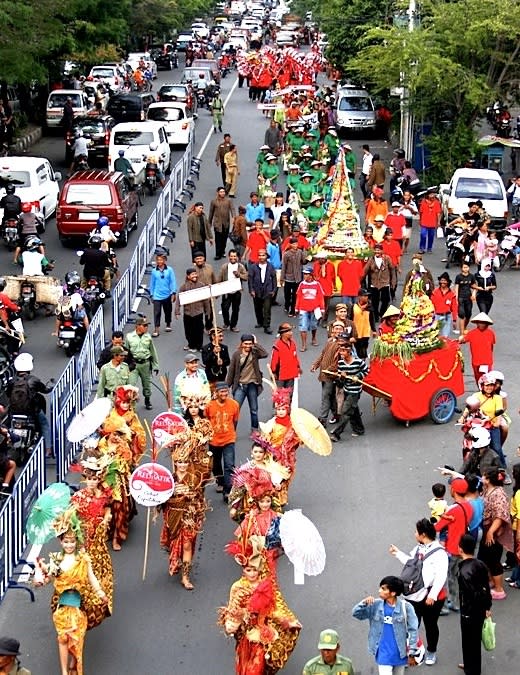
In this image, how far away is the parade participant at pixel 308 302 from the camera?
64.3 feet

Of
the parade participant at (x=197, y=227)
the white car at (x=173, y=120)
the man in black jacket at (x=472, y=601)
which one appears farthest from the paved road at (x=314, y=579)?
the white car at (x=173, y=120)

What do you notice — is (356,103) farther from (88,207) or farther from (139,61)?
(139,61)

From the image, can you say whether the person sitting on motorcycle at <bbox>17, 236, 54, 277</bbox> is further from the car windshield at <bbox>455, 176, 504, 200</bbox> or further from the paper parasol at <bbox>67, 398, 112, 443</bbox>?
the car windshield at <bbox>455, 176, 504, 200</bbox>

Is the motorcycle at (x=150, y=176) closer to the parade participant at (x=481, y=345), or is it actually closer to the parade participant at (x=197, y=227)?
the parade participant at (x=197, y=227)

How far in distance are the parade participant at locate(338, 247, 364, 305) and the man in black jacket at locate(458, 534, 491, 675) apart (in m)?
10.2

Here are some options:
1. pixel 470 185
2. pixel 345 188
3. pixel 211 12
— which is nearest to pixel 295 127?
pixel 470 185

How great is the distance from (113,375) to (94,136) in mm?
21870

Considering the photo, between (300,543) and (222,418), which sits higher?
(300,543)

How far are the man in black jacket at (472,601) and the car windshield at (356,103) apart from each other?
107 feet

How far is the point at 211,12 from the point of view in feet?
353

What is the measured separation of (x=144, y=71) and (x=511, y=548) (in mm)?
49801

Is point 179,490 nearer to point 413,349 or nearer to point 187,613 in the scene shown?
point 187,613

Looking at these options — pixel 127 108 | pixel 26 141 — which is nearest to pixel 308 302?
pixel 26 141

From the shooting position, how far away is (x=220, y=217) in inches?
964
